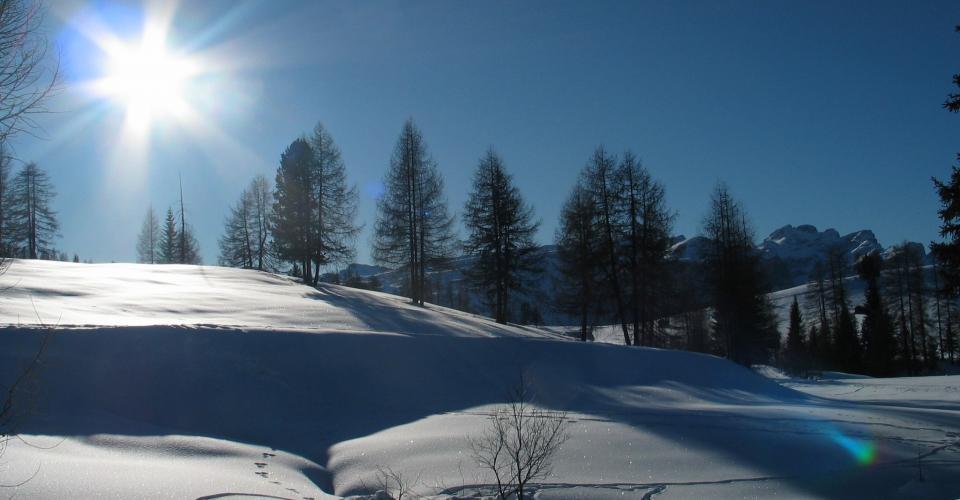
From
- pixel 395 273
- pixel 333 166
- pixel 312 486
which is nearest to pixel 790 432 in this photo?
pixel 312 486

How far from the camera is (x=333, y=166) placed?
1158 inches

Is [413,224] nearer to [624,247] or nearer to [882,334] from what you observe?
[624,247]

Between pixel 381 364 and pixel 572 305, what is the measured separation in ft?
54.5

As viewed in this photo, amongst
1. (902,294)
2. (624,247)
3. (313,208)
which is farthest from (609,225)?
(902,294)

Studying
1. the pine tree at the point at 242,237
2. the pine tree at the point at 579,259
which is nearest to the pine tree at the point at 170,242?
the pine tree at the point at 242,237

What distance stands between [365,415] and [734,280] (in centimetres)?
2430

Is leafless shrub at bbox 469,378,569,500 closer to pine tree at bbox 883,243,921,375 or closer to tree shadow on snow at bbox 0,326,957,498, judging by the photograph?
A: tree shadow on snow at bbox 0,326,957,498

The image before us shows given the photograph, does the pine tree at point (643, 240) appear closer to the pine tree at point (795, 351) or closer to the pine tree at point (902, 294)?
the pine tree at point (795, 351)

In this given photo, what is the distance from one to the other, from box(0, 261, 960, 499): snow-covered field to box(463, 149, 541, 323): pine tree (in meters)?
10.5

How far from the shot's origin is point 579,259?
2741 cm

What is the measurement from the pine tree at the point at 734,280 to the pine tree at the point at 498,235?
9.89 metres

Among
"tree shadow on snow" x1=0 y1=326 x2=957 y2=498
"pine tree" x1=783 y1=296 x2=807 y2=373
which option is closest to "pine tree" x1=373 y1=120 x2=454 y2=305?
"tree shadow on snow" x1=0 y1=326 x2=957 y2=498

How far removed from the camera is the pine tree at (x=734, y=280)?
97.9 ft

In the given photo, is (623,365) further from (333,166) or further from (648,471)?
(333,166)
